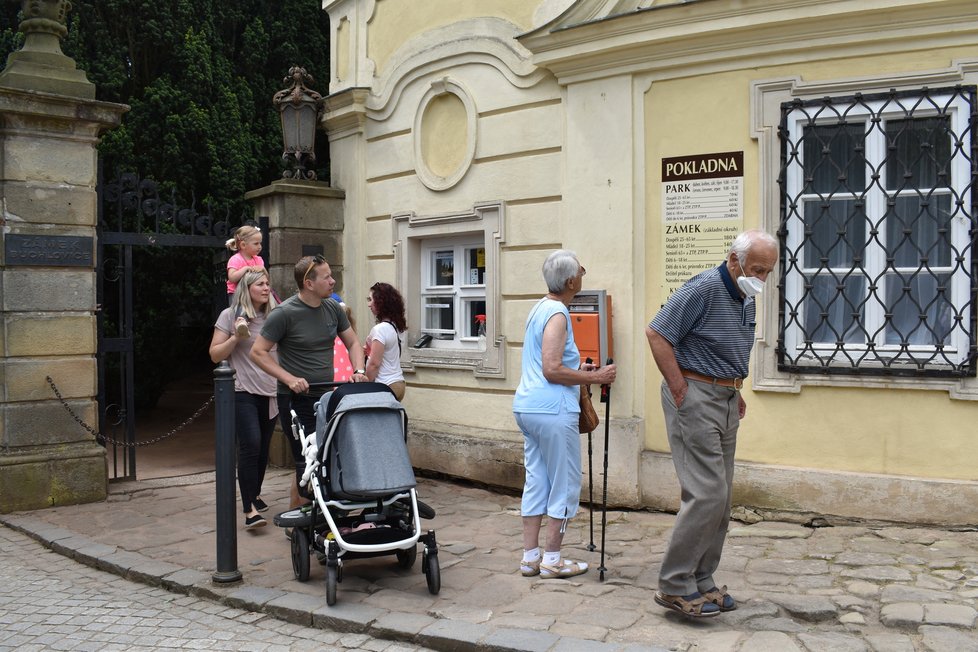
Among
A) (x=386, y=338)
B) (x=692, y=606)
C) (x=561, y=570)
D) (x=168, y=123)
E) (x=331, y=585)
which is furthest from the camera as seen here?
(x=168, y=123)

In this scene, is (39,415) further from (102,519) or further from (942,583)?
(942,583)

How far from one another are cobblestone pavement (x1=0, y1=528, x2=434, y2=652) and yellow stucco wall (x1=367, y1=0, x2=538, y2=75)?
217 inches

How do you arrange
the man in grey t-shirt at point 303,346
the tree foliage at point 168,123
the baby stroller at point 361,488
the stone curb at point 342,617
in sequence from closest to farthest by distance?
the stone curb at point 342,617, the baby stroller at point 361,488, the man in grey t-shirt at point 303,346, the tree foliage at point 168,123

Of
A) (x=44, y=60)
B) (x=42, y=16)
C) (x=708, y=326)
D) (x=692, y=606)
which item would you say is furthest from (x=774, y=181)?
(x=42, y=16)

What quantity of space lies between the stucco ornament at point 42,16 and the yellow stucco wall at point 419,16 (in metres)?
2.97

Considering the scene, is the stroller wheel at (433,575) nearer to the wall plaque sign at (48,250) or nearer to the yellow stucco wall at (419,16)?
the wall plaque sign at (48,250)

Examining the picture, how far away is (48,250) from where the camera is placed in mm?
7824

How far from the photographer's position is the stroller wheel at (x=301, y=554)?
5590mm

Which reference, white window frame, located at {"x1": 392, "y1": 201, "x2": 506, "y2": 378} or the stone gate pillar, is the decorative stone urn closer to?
the stone gate pillar

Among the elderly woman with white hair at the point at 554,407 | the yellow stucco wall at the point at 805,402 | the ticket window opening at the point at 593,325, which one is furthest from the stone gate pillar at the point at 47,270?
the yellow stucco wall at the point at 805,402

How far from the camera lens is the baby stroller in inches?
207

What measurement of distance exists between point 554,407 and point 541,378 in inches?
7.5

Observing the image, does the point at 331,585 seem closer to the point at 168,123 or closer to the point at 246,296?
the point at 246,296

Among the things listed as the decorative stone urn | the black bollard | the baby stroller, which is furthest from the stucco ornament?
the baby stroller
